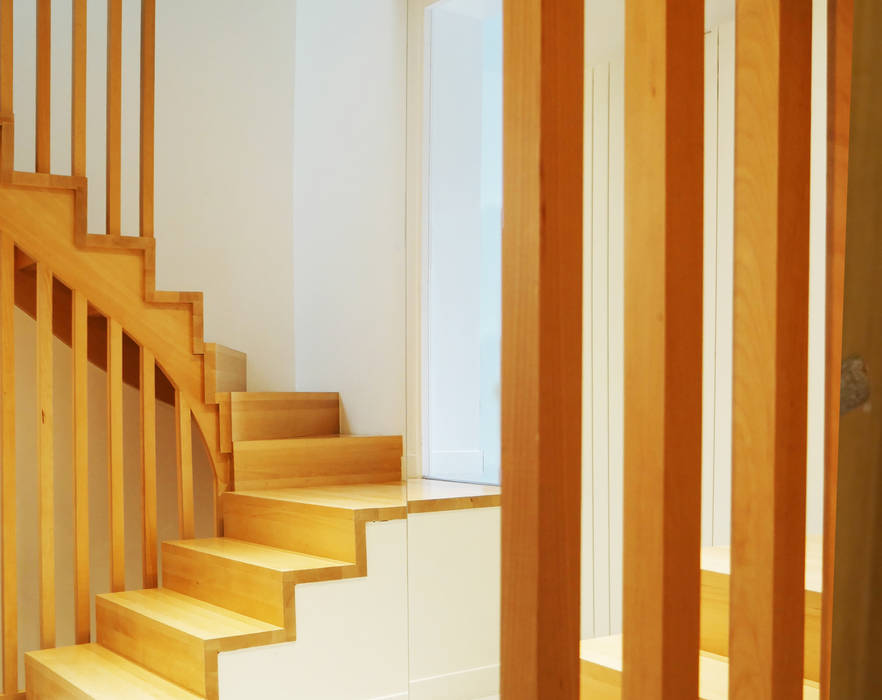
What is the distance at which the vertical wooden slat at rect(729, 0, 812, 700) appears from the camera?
27.2 inches

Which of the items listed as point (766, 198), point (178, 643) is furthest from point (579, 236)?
point (178, 643)

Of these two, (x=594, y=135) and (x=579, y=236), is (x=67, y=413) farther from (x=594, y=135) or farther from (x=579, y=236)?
(x=579, y=236)

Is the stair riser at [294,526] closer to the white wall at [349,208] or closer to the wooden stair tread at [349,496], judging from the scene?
the wooden stair tread at [349,496]

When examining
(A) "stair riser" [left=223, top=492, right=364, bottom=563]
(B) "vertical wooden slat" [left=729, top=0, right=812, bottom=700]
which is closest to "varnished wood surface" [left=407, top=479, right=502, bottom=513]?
(B) "vertical wooden slat" [left=729, top=0, right=812, bottom=700]

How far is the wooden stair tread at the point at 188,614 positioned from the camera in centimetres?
223

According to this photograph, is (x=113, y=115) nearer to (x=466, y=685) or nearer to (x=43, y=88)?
(x=43, y=88)

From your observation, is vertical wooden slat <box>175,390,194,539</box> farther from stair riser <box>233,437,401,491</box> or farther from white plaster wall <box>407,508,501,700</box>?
white plaster wall <box>407,508,501,700</box>

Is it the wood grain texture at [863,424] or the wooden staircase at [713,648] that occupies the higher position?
the wood grain texture at [863,424]

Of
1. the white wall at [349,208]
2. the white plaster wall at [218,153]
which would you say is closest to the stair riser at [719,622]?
the white wall at [349,208]

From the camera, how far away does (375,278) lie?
371 cm

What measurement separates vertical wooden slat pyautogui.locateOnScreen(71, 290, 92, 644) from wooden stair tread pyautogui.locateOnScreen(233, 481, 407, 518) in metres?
0.49

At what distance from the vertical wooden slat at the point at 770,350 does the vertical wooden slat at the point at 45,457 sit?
2.46 meters

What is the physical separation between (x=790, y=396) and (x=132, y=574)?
3.41m

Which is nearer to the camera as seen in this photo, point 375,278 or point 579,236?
point 579,236
